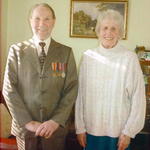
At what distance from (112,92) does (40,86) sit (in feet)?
1.44

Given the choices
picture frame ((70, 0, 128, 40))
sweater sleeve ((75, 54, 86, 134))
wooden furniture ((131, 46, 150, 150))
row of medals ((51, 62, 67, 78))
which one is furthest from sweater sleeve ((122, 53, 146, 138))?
picture frame ((70, 0, 128, 40))

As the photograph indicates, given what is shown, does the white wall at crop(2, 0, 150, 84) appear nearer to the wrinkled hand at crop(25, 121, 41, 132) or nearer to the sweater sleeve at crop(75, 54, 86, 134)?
the sweater sleeve at crop(75, 54, 86, 134)

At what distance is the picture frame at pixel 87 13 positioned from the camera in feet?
11.3

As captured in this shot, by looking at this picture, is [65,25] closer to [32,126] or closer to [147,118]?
[147,118]

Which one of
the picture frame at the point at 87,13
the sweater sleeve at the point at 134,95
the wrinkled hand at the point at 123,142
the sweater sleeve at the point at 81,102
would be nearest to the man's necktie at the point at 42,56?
the sweater sleeve at the point at 81,102

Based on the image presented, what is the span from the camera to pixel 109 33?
165 centimetres

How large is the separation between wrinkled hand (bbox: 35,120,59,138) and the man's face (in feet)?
1.63

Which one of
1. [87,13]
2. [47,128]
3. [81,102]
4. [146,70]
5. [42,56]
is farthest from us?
[87,13]

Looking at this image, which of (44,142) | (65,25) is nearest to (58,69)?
(44,142)

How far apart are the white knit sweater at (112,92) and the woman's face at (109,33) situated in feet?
0.13

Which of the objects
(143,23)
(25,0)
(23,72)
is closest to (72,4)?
(25,0)

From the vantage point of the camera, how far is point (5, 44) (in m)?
3.60

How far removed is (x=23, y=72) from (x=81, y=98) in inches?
16.7

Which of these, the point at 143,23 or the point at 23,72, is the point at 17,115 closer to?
the point at 23,72
